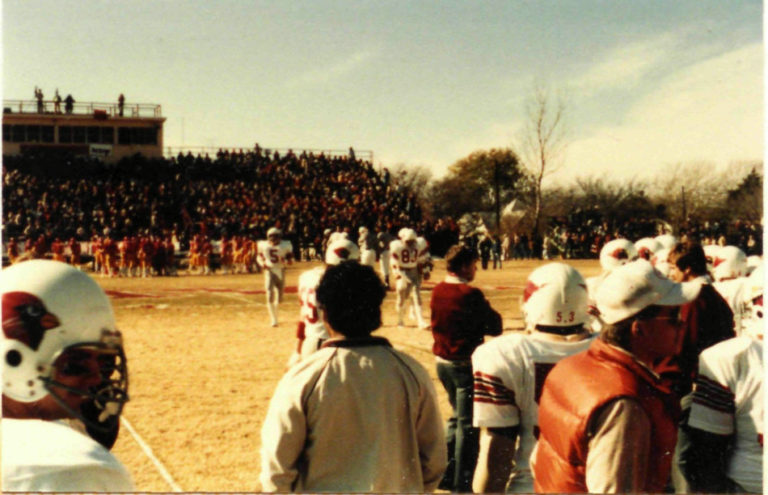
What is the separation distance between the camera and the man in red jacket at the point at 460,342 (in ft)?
16.6

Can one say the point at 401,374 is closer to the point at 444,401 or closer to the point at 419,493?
the point at 419,493

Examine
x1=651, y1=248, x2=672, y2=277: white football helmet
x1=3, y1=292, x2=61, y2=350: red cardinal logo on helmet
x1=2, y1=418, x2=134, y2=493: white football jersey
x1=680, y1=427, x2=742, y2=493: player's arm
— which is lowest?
x1=680, y1=427, x2=742, y2=493: player's arm

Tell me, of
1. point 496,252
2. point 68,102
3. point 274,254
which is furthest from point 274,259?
point 496,252

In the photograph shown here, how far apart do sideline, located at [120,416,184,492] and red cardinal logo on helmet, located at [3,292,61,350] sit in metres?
3.50

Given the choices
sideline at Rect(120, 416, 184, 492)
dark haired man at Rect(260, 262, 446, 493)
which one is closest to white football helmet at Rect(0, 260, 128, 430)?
dark haired man at Rect(260, 262, 446, 493)

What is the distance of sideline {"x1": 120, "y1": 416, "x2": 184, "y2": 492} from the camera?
17.7 ft

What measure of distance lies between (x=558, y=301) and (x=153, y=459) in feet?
12.3

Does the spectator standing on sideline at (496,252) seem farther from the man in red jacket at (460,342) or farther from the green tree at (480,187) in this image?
the man in red jacket at (460,342)

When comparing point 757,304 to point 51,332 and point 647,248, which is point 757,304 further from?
point 647,248

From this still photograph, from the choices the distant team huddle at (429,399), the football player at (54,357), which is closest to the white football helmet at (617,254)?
the distant team huddle at (429,399)

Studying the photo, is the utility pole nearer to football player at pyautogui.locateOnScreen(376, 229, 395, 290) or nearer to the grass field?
football player at pyautogui.locateOnScreen(376, 229, 395, 290)

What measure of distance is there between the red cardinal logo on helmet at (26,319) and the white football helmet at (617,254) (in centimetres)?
595

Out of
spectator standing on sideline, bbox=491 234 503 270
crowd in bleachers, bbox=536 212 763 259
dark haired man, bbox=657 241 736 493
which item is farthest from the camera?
spectator standing on sideline, bbox=491 234 503 270

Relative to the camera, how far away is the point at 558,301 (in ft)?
11.1
